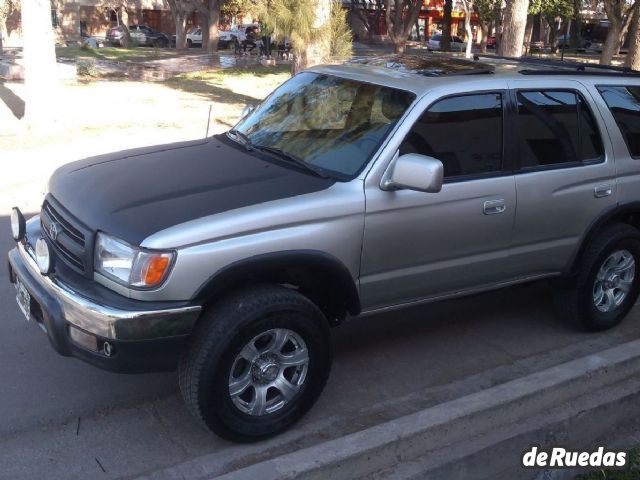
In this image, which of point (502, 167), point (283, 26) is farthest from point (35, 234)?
point (283, 26)

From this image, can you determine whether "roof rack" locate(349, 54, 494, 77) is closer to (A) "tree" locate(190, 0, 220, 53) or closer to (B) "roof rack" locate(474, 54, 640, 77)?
(B) "roof rack" locate(474, 54, 640, 77)

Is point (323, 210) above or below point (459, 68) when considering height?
below

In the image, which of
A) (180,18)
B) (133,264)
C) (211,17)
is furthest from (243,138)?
(180,18)

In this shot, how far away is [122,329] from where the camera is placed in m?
3.28

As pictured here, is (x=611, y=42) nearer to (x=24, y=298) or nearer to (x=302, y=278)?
(x=302, y=278)

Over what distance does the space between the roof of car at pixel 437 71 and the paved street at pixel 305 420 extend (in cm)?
176

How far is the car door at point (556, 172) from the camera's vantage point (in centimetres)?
456

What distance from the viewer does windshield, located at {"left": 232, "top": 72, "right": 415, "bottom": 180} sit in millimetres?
4113

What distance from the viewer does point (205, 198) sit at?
3645mm

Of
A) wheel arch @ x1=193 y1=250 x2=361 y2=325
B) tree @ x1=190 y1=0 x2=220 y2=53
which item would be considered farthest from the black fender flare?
tree @ x1=190 y1=0 x2=220 y2=53

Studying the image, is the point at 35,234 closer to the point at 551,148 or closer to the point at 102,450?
the point at 102,450

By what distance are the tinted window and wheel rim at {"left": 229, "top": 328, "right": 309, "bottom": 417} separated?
49.3 inches

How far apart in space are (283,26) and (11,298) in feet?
30.8

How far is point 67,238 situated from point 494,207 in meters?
2.41
